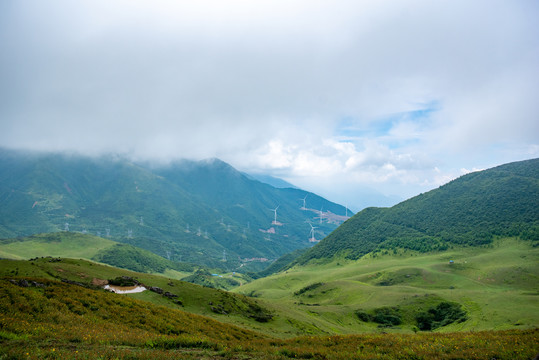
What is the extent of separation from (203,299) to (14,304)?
37.6 m

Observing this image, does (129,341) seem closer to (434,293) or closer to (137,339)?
(137,339)

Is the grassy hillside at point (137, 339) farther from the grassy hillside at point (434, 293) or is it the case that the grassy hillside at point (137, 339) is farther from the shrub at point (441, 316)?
the shrub at point (441, 316)

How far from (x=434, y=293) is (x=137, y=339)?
109 m

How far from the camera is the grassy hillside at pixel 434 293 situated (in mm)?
70562

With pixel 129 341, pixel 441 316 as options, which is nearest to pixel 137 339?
pixel 129 341

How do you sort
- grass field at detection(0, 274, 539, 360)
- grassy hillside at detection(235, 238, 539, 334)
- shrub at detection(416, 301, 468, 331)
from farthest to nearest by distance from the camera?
shrub at detection(416, 301, 468, 331)
grassy hillside at detection(235, 238, 539, 334)
grass field at detection(0, 274, 539, 360)

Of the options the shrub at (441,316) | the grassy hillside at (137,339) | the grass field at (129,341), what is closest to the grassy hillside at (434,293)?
the shrub at (441,316)

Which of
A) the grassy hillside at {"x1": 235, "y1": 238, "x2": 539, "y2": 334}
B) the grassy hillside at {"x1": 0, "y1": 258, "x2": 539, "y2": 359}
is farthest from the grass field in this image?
the grassy hillside at {"x1": 235, "y1": 238, "x2": 539, "y2": 334}

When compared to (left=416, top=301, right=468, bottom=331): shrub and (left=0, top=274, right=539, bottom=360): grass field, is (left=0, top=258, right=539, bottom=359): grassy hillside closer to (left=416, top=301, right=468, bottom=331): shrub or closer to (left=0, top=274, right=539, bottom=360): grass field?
(left=0, top=274, right=539, bottom=360): grass field

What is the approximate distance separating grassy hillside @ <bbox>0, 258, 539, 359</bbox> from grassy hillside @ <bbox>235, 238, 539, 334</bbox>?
37.7m

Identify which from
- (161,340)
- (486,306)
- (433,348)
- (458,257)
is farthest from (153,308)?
(458,257)

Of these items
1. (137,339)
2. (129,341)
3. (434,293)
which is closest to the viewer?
(129,341)

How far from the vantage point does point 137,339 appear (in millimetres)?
21766

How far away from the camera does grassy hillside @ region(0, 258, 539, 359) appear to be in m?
17.4
